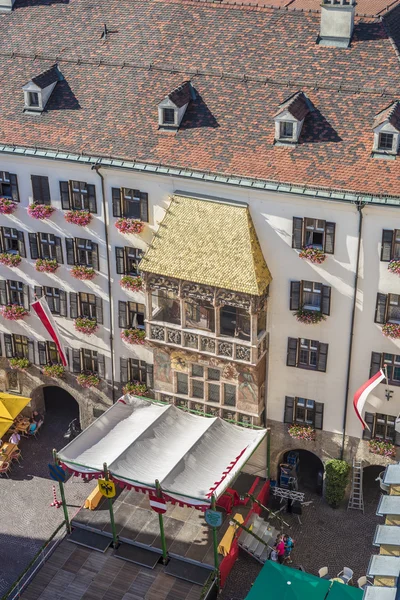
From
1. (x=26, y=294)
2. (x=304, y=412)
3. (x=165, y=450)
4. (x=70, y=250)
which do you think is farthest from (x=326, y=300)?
(x=26, y=294)

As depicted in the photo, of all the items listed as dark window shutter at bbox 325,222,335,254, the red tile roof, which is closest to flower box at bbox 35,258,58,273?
the red tile roof

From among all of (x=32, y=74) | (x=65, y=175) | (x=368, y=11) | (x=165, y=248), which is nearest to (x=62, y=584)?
(x=165, y=248)

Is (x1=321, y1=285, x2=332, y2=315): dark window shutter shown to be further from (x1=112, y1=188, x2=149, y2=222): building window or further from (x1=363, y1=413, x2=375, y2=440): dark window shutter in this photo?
(x1=112, y1=188, x2=149, y2=222): building window

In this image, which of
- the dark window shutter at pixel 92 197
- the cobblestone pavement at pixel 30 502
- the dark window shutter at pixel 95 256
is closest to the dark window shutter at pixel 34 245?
the dark window shutter at pixel 95 256

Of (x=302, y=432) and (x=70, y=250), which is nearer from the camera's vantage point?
(x=302, y=432)

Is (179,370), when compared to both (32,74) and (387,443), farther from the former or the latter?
(32,74)

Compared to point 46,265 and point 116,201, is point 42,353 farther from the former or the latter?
point 116,201
